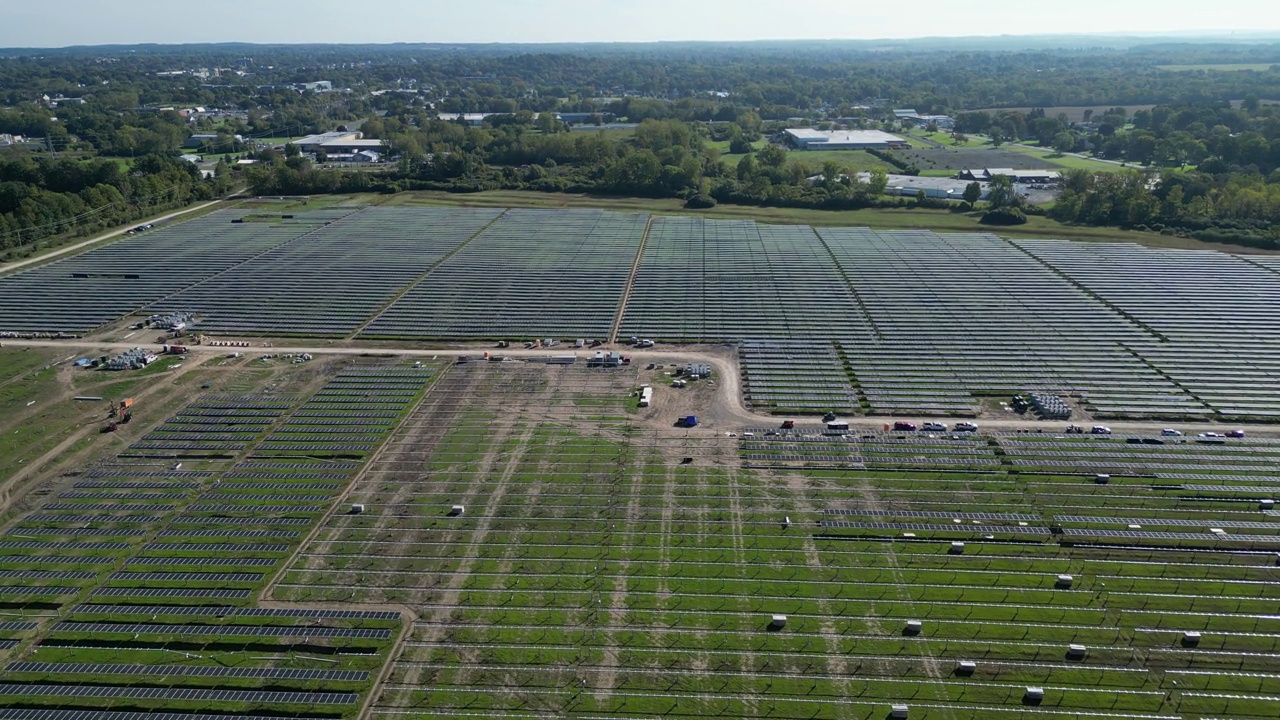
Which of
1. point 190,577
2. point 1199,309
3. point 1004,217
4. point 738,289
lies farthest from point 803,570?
point 1004,217

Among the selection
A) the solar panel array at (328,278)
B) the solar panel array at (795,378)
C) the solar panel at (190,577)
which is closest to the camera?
the solar panel at (190,577)

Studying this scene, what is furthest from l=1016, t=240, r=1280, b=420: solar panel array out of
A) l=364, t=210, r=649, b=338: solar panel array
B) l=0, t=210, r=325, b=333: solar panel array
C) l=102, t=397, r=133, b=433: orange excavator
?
l=0, t=210, r=325, b=333: solar panel array

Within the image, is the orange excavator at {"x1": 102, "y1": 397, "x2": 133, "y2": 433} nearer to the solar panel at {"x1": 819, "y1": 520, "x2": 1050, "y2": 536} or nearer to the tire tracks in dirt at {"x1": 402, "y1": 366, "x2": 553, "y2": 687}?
the tire tracks in dirt at {"x1": 402, "y1": 366, "x2": 553, "y2": 687}

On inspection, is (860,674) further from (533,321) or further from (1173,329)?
(1173,329)

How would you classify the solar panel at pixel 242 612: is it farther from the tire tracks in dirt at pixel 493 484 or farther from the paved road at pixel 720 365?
the paved road at pixel 720 365

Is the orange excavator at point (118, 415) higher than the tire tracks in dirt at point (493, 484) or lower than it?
higher

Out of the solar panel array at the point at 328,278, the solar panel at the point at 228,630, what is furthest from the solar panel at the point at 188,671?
the solar panel array at the point at 328,278

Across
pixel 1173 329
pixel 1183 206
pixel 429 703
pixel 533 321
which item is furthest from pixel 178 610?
pixel 1183 206
